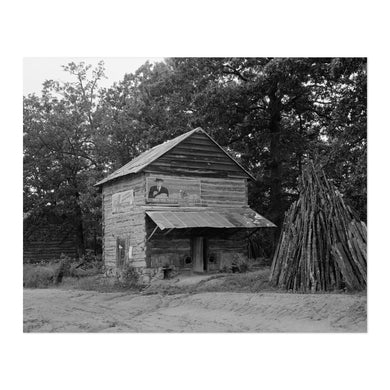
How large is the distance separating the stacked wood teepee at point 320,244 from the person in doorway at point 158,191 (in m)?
6.67

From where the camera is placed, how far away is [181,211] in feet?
70.6

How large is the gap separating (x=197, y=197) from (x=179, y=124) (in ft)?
21.8

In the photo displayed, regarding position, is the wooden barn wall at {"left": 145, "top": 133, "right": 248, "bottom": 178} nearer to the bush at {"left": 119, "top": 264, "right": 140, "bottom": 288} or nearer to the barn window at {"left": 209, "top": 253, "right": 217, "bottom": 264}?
the barn window at {"left": 209, "top": 253, "right": 217, "bottom": 264}

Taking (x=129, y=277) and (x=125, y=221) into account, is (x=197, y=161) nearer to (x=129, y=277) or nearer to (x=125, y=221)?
(x=125, y=221)

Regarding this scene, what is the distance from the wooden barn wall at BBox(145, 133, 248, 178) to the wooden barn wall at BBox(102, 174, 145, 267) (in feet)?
3.83

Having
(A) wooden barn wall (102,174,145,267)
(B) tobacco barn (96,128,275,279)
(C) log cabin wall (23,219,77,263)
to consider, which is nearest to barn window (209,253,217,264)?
(B) tobacco barn (96,128,275,279)

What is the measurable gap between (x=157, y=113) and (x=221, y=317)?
1804 centimetres

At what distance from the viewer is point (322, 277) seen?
1434 centimetres

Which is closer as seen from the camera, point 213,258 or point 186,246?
point 186,246

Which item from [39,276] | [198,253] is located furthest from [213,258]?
[39,276]

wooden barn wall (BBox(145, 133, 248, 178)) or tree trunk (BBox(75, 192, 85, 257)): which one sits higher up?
wooden barn wall (BBox(145, 133, 248, 178))

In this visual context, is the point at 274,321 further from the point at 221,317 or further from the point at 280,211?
the point at 280,211

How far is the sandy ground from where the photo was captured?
453 inches

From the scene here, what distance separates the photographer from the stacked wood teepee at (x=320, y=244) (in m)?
13.8
